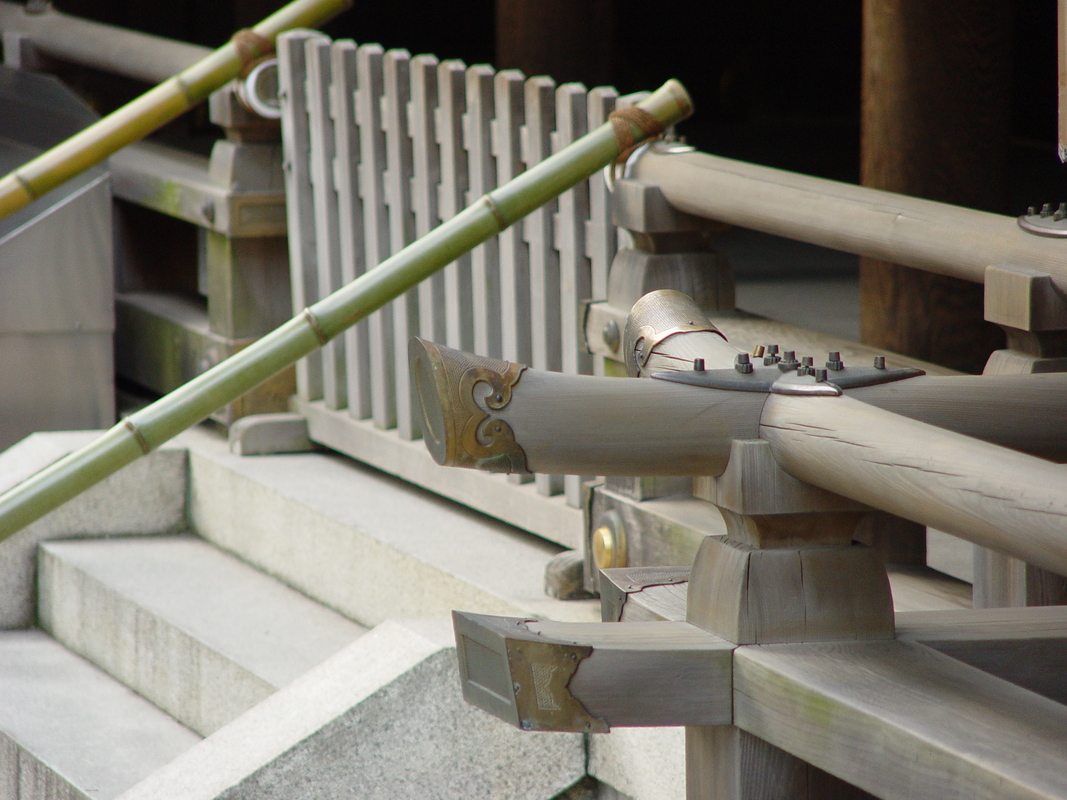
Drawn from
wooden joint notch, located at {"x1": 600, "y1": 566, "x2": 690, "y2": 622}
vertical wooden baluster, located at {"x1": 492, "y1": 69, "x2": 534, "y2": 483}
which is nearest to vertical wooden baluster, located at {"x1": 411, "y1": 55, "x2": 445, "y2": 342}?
vertical wooden baluster, located at {"x1": 492, "y1": 69, "x2": 534, "y2": 483}

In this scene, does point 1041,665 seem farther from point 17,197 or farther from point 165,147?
point 165,147

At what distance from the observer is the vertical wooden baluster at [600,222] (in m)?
3.02

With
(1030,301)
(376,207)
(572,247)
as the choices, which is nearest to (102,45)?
(376,207)

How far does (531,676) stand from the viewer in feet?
4.75

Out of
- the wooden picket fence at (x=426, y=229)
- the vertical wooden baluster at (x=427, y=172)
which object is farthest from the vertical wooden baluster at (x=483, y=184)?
the vertical wooden baluster at (x=427, y=172)

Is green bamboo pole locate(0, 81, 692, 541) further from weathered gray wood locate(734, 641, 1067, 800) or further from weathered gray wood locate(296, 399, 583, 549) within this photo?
weathered gray wood locate(734, 641, 1067, 800)

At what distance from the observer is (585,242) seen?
10.4ft

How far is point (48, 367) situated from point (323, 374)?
0.94 meters

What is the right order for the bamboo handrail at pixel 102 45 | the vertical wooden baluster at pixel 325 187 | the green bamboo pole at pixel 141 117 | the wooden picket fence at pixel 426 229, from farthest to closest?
the bamboo handrail at pixel 102 45, the vertical wooden baluster at pixel 325 187, the green bamboo pole at pixel 141 117, the wooden picket fence at pixel 426 229

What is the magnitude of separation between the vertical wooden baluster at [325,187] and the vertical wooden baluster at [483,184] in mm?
609

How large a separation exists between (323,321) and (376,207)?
43.5 inches

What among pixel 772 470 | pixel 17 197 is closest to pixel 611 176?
pixel 772 470

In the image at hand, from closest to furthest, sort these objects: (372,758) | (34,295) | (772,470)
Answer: (772,470)
(372,758)
(34,295)

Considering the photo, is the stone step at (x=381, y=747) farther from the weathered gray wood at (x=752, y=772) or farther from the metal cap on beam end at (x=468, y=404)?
the metal cap on beam end at (x=468, y=404)
